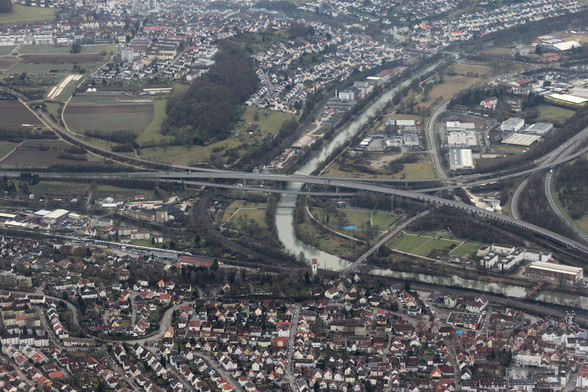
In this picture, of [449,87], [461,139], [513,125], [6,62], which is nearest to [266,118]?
[461,139]

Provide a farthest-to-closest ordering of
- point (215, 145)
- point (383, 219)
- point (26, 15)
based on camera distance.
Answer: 1. point (26, 15)
2. point (215, 145)
3. point (383, 219)

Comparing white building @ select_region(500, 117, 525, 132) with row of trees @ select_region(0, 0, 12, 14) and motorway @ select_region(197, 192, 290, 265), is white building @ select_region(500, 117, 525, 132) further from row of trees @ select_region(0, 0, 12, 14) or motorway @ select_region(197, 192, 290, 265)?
row of trees @ select_region(0, 0, 12, 14)

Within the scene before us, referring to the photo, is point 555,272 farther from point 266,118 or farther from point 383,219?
point 266,118

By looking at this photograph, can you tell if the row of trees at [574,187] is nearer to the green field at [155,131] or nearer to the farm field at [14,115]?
the green field at [155,131]

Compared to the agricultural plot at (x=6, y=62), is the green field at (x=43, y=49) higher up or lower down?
higher up

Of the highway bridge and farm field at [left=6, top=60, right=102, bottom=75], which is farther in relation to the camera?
farm field at [left=6, top=60, right=102, bottom=75]

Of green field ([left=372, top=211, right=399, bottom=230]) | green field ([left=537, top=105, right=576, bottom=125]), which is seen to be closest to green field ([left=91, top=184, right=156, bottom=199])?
green field ([left=372, top=211, right=399, bottom=230])

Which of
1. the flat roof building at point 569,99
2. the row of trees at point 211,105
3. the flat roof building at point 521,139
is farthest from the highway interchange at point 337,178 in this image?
the flat roof building at point 569,99
